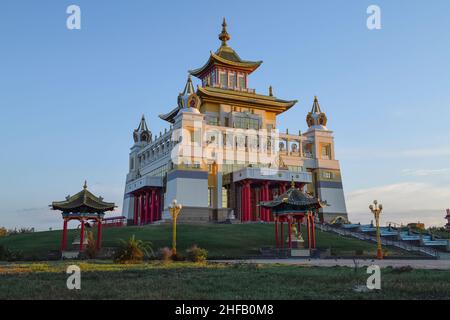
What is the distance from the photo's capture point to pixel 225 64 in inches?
3004

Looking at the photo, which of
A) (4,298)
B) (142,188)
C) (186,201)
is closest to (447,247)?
(186,201)

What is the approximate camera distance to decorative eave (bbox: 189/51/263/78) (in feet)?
247

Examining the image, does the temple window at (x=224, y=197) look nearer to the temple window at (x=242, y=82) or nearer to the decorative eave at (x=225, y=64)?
the temple window at (x=242, y=82)

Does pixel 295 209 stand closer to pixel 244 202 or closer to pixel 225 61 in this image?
pixel 244 202

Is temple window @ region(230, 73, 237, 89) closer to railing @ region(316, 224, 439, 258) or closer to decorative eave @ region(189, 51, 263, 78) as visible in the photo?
decorative eave @ region(189, 51, 263, 78)

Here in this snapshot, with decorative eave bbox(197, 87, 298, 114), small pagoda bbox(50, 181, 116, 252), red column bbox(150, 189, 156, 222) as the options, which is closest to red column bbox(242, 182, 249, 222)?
red column bbox(150, 189, 156, 222)

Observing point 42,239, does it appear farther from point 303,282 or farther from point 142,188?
point 303,282

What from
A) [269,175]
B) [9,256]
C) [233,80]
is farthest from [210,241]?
[233,80]

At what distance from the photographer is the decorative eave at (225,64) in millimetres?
75438

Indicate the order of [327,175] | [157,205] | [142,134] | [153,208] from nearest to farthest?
[157,205] < [153,208] < [327,175] < [142,134]

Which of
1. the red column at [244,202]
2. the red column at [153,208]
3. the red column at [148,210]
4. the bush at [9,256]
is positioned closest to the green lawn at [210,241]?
the bush at [9,256]

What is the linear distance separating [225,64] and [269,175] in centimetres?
2460

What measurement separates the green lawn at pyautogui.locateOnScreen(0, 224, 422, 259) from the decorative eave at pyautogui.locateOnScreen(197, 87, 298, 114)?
28.2 meters

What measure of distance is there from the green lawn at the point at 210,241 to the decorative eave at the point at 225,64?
36828mm
